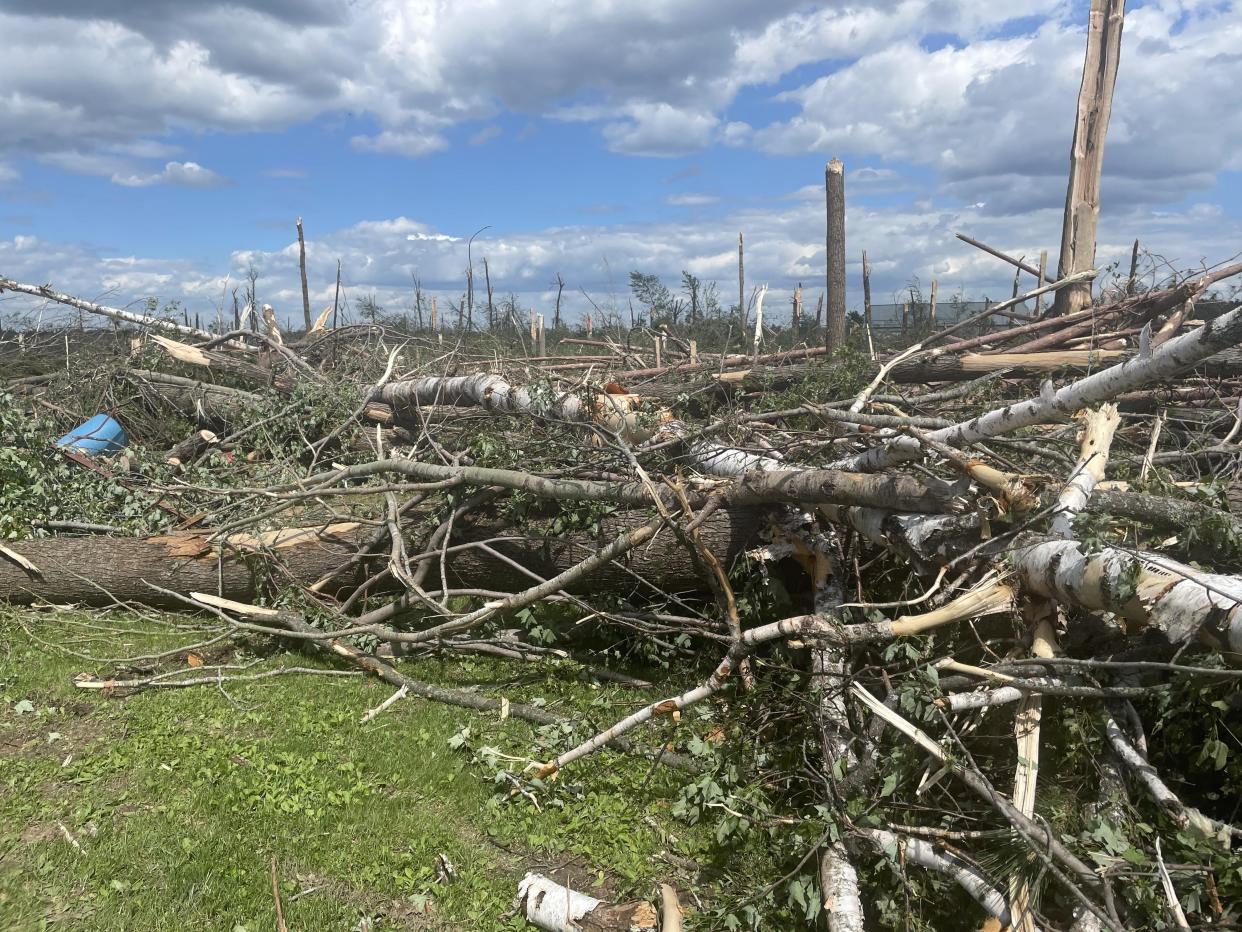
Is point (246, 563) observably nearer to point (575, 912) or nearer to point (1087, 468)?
point (575, 912)

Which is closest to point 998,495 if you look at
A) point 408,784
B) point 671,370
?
point 408,784

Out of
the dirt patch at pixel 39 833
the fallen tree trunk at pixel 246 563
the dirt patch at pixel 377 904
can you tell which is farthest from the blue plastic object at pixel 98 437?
the dirt patch at pixel 377 904

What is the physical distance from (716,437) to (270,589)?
292 centimetres

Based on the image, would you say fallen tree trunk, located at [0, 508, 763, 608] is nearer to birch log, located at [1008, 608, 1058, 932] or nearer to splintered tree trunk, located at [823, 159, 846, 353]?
birch log, located at [1008, 608, 1058, 932]

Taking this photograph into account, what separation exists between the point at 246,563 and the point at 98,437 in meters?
4.06

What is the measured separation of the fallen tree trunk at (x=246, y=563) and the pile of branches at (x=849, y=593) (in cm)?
2

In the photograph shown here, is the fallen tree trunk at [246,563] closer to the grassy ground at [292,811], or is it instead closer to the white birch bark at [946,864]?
the grassy ground at [292,811]

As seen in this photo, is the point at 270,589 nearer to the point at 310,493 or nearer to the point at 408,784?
the point at 310,493

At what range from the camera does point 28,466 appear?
6.80 metres

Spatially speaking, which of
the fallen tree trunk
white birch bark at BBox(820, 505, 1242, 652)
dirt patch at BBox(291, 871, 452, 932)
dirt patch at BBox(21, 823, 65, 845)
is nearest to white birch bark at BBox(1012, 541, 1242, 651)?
white birch bark at BBox(820, 505, 1242, 652)

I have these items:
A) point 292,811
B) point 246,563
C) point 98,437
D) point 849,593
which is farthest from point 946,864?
point 98,437

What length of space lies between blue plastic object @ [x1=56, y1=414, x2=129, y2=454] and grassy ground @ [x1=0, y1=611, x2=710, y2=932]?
4163 millimetres

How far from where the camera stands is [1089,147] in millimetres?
10086

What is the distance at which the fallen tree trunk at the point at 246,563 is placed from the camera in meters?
4.95
